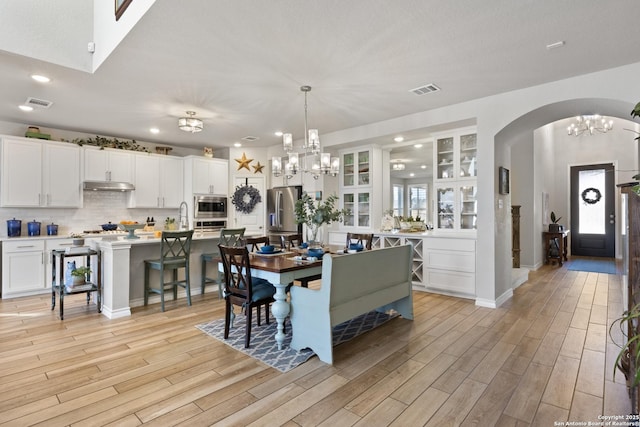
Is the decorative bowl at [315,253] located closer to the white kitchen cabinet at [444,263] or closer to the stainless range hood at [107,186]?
the white kitchen cabinet at [444,263]

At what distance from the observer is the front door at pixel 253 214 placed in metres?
7.46

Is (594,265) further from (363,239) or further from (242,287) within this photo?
(242,287)

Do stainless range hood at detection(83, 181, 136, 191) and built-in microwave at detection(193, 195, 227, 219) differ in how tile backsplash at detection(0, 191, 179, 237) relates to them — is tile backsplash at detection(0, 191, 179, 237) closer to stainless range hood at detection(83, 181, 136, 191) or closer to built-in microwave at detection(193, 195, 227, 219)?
stainless range hood at detection(83, 181, 136, 191)

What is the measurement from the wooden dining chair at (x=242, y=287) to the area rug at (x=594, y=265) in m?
7.09

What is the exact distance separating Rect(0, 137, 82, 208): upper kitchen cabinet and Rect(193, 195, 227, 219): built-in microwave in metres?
1.99

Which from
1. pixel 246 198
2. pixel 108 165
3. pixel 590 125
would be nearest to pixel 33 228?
pixel 108 165

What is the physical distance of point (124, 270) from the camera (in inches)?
157

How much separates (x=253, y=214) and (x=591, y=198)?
8.88 meters

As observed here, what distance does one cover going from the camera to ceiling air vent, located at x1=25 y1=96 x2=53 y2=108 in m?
4.29

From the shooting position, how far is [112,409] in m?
2.14

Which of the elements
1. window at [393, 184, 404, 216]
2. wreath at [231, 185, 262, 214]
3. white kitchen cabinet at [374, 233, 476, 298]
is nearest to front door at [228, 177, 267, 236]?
wreath at [231, 185, 262, 214]

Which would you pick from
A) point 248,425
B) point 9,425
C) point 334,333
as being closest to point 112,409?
point 9,425

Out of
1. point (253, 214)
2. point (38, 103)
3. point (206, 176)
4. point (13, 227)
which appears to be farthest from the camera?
point (253, 214)

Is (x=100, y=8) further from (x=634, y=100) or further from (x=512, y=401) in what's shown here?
(x=634, y=100)
